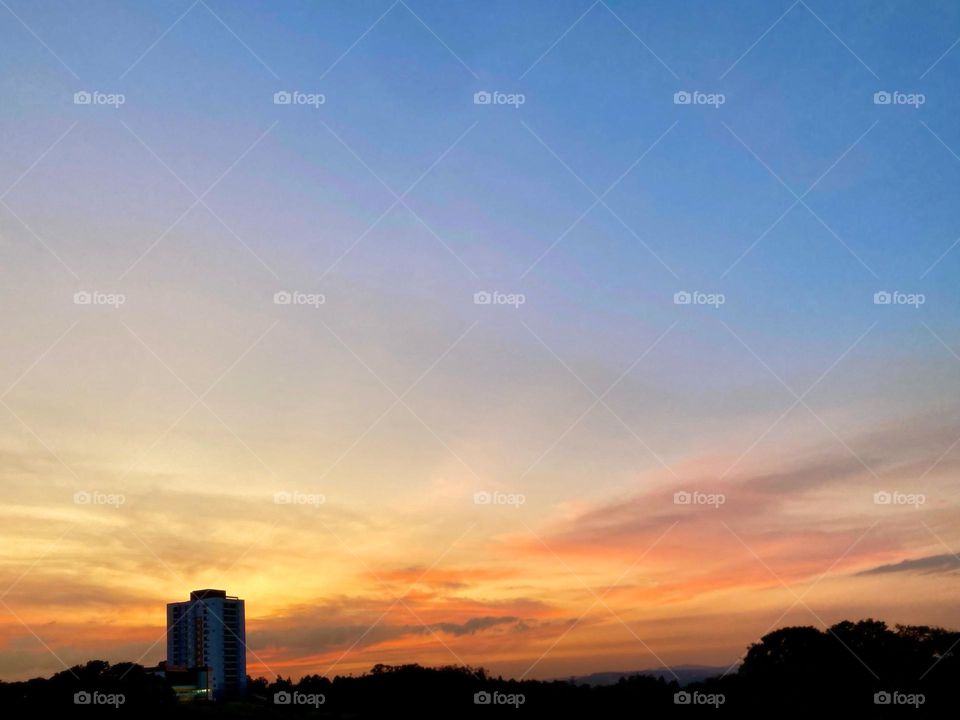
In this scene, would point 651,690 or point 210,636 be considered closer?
point 651,690

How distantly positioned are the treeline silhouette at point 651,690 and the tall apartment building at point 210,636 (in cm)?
6791

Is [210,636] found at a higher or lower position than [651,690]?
higher

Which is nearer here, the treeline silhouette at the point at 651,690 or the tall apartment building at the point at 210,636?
the treeline silhouette at the point at 651,690

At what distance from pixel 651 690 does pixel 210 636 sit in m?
93.2

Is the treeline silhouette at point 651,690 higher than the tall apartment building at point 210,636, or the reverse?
the tall apartment building at point 210,636

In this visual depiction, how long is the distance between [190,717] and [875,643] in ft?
176

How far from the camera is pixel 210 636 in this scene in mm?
141250

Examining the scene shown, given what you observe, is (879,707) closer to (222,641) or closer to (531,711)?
(531,711)

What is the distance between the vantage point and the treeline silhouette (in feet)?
199

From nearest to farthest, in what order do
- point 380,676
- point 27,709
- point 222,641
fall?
point 27,709, point 380,676, point 222,641

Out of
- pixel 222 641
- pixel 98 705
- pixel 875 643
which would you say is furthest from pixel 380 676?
pixel 222 641

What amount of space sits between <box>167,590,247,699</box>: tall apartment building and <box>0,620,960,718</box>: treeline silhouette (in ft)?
223

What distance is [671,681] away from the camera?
69250mm

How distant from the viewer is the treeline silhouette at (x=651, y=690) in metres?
60.6
